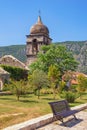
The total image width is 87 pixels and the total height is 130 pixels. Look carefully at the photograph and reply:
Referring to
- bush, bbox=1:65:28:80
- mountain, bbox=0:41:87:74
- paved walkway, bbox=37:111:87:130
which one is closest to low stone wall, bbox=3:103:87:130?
paved walkway, bbox=37:111:87:130

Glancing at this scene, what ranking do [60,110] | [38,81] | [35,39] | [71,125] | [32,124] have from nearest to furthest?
[32,124], [71,125], [60,110], [38,81], [35,39]

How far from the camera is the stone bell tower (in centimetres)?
5266

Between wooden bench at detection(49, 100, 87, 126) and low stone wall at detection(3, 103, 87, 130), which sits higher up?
wooden bench at detection(49, 100, 87, 126)

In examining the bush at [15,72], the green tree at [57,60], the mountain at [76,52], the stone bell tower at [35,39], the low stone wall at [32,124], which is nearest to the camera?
the low stone wall at [32,124]

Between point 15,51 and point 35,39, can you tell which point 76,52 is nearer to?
point 15,51

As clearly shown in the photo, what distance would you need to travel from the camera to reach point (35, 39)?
53.9m

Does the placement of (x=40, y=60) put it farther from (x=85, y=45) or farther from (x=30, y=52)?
(x=85, y=45)

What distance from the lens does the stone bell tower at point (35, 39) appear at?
52656mm

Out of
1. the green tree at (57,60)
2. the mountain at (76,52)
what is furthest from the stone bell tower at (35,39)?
the mountain at (76,52)

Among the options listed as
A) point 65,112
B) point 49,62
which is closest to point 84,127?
point 65,112

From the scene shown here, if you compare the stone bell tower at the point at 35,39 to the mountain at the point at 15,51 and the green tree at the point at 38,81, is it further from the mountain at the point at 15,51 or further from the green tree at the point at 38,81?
the mountain at the point at 15,51

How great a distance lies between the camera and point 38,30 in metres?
54.0

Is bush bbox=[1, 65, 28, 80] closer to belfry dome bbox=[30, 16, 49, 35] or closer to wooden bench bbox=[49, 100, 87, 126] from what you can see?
belfry dome bbox=[30, 16, 49, 35]

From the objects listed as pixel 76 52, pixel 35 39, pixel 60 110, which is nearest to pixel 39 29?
pixel 35 39
